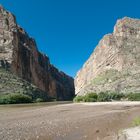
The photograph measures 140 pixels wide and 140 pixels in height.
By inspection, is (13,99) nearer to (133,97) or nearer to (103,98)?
(103,98)

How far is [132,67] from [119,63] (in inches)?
310

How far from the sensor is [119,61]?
331ft

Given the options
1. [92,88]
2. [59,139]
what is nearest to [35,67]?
[92,88]

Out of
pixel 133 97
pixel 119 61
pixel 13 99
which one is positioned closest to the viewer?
pixel 13 99

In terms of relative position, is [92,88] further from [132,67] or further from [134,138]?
[134,138]

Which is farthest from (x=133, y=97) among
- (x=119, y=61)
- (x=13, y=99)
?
(x=119, y=61)

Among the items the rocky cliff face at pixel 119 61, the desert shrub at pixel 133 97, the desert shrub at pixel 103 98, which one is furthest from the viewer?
the rocky cliff face at pixel 119 61

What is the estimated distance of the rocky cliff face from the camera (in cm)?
8362

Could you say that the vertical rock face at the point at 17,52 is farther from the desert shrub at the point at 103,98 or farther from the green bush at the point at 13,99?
the desert shrub at the point at 103,98

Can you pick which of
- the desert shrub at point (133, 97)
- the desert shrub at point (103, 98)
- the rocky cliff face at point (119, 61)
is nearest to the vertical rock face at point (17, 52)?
the rocky cliff face at point (119, 61)

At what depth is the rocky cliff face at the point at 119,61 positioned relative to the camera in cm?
8362

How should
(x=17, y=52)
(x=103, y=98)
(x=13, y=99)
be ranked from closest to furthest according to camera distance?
(x=13, y=99) < (x=103, y=98) < (x=17, y=52)

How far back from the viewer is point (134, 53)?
98.7 metres

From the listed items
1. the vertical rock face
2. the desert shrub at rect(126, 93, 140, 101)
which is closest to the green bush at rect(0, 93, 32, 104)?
the vertical rock face
